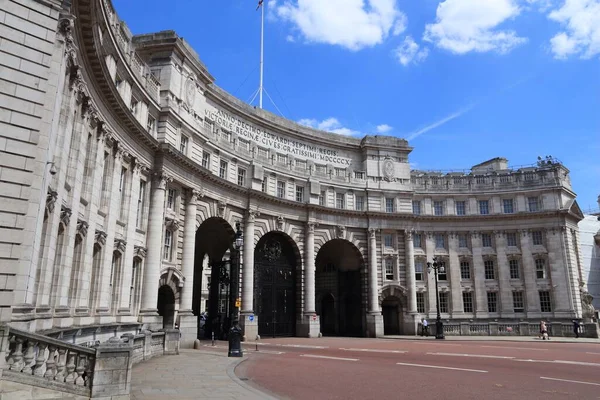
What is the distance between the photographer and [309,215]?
45.7 meters

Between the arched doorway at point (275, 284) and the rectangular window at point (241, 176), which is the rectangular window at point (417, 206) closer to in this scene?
the arched doorway at point (275, 284)

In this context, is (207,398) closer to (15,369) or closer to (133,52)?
(15,369)

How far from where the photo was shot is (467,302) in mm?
51125

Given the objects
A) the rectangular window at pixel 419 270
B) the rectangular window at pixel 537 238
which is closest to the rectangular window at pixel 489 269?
the rectangular window at pixel 537 238

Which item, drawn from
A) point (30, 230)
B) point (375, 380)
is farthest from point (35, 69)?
point (375, 380)

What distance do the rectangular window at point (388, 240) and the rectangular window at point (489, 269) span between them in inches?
426

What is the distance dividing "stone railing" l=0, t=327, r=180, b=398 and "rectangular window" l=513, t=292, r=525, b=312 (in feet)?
157

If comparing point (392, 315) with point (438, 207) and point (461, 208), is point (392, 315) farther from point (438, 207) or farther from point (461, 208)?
point (461, 208)

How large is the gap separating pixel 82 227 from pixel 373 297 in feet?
109

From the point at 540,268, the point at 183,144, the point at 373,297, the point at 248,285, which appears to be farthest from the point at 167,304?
the point at 540,268

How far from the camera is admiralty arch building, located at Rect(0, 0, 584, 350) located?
46.1 ft

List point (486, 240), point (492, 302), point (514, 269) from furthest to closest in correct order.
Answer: point (486, 240)
point (514, 269)
point (492, 302)

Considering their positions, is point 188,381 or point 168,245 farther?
point 168,245

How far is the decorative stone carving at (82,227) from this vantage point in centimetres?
2016
